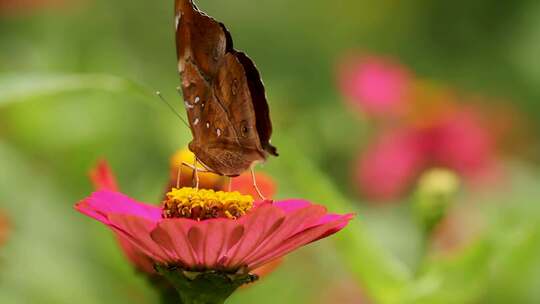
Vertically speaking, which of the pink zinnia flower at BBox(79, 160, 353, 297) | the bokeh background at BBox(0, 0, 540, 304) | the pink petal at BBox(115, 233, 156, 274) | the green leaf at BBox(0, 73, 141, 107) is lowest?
the pink zinnia flower at BBox(79, 160, 353, 297)

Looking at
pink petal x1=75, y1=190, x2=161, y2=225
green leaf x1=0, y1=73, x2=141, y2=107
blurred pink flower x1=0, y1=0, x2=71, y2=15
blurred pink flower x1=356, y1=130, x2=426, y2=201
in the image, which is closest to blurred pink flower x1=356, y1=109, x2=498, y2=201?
blurred pink flower x1=356, y1=130, x2=426, y2=201

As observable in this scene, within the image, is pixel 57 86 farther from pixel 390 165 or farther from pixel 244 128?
pixel 390 165

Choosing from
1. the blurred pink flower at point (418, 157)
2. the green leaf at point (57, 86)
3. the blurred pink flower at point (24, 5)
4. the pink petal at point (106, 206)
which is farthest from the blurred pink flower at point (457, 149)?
the pink petal at point (106, 206)

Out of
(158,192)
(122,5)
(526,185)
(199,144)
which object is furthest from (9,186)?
(122,5)

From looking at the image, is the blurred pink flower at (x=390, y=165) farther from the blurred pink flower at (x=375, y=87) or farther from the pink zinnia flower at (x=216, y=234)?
the pink zinnia flower at (x=216, y=234)

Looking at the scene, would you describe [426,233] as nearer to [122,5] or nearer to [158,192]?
[158,192]

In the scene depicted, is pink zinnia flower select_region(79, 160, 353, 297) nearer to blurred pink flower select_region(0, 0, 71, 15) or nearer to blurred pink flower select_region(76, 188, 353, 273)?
blurred pink flower select_region(76, 188, 353, 273)
